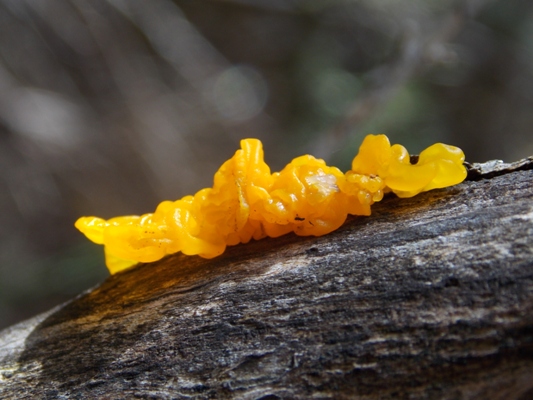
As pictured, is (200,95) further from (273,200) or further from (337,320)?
(337,320)

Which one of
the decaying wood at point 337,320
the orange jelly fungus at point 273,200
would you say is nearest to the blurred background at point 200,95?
the orange jelly fungus at point 273,200

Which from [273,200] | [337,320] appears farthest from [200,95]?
[337,320]

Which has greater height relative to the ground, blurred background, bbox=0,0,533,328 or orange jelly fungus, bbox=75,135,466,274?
blurred background, bbox=0,0,533,328

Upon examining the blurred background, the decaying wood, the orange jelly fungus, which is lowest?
the decaying wood

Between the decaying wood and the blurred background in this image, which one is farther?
the blurred background

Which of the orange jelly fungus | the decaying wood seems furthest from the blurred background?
the decaying wood

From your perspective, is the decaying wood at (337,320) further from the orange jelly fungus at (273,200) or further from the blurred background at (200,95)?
the blurred background at (200,95)

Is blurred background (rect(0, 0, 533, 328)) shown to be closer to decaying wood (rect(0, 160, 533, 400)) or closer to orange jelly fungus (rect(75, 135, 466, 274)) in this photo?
orange jelly fungus (rect(75, 135, 466, 274))

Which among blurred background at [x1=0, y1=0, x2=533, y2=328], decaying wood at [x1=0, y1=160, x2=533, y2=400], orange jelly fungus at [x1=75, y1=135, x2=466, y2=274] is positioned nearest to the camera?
decaying wood at [x1=0, y1=160, x2=533, y2=400]
